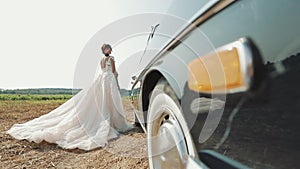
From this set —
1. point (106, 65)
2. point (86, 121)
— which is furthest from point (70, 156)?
point (106, 65)

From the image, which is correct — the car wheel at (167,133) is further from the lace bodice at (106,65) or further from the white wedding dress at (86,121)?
the lace bodice at (106,65)

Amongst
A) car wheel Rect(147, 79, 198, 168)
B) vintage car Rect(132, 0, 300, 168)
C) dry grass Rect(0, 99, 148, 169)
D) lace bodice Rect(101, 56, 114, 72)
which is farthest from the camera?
lace bodice Rect(101, 56, 114, 72)

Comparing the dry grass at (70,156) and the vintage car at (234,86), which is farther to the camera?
the dry grass at (70,156)

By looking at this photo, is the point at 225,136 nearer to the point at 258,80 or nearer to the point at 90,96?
the point at 258,80

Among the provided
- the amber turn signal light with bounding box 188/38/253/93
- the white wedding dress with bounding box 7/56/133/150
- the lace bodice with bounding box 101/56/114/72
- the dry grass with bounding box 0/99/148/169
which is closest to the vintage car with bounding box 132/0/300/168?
the amber turn signal light with bounding box 188/38/253/93

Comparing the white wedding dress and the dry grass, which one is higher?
the white wedding dress

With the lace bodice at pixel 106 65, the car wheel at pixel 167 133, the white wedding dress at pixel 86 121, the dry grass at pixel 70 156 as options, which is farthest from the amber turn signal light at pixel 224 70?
the lace bodice at pixel 106 65

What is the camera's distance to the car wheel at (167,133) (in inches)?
44.2

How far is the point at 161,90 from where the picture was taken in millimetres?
1413

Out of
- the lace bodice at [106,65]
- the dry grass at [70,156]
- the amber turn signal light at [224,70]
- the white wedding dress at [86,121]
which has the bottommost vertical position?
the dry grass at [70,156]

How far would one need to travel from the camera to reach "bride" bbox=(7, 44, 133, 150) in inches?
161

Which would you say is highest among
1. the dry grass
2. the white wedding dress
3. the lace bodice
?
the lace bodice

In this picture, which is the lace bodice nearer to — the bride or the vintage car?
the bride

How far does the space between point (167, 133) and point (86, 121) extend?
3.74m
